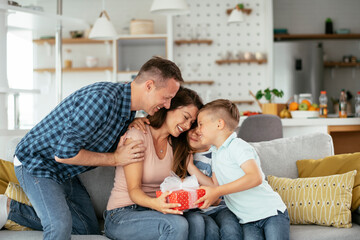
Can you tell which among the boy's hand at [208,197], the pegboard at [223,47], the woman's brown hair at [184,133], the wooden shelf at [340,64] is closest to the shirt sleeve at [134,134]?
the woman's brown hair at [184,133]

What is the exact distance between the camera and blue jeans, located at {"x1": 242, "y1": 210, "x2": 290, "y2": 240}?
2.07 meters

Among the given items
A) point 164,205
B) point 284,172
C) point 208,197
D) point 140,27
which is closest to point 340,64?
point 140,27

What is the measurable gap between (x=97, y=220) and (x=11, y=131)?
1649 mm

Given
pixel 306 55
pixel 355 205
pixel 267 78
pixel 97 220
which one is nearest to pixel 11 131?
pixel 97 220

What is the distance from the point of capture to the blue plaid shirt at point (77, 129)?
195 centimetres

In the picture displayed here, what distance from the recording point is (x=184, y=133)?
2387 millimetres

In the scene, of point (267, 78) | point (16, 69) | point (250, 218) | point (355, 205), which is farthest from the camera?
point (267, 78)

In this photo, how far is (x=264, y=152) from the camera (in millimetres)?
2717

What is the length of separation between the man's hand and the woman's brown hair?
196 mm

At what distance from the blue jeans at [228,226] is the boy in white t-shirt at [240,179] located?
3cm

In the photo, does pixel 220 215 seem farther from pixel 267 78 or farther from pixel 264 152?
pixel 267 78

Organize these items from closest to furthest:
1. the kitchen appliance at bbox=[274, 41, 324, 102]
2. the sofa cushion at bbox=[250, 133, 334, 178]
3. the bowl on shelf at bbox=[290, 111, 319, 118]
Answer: the sofa cushion at bbox=[250, 133, 334, 178] < the bowl on shelf at bbox=[290, 111, 319, 118] < the kitchen appliance at bbox=[274, 41, 324, 102]

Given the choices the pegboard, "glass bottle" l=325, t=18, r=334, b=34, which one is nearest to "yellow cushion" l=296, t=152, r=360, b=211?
the pegboard

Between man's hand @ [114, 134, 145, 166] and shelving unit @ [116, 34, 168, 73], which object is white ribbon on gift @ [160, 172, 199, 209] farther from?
shelving unit @ [116, 34, 168, 73]
